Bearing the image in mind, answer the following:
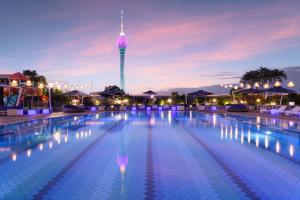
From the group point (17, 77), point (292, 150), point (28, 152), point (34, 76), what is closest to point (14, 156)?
point (28, 152)

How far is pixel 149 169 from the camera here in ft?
21.7

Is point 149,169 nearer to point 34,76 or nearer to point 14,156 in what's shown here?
point 14,156

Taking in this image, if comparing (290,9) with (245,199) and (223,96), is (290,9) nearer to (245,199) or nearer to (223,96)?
(245,199)

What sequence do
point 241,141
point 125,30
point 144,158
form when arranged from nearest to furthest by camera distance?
point 144,158 < point 241,141 < point 125,30

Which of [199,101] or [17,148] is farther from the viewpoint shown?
[199,101]

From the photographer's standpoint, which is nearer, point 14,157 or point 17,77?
point 14,157

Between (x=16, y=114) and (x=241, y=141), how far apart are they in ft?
65.4

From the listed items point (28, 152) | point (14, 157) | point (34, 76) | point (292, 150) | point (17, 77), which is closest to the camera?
point (14, 157)

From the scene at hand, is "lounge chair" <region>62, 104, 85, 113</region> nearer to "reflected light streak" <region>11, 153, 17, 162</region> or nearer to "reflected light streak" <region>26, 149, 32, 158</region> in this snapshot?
"reflected light streak" <region>26, 149, 32, 158</region>

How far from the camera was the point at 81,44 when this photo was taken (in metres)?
37.0

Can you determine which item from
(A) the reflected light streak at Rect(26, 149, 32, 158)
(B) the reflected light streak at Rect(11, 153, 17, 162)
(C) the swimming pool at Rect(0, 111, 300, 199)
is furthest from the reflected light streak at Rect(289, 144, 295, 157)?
(B) the reflected light streak at Rect(11, 153, 17, 162)

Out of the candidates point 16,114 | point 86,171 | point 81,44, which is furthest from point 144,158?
point 81,44

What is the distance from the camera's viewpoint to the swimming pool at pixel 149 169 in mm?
4941

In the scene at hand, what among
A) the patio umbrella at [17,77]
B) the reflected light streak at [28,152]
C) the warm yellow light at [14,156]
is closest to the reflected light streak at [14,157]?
the warm yellow light at [14,156]
